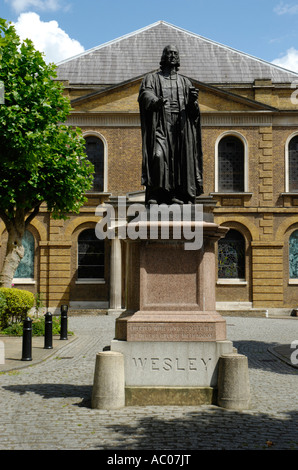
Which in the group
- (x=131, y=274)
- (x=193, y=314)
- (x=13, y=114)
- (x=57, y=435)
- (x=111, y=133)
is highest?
(x=111, y=133)

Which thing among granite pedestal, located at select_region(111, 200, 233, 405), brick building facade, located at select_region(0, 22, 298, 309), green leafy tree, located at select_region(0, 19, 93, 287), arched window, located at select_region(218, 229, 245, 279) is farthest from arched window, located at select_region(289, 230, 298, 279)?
granite pedestal, located at select_region(111, 200, 233, 405)

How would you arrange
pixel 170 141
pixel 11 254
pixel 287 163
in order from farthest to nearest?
pixel 287 163, pixel 11 254, pixel 170 141

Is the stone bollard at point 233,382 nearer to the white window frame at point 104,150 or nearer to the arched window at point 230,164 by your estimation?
the white window frame at point 104,150

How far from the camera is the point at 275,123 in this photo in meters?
26.4

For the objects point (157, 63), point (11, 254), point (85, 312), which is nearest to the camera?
point (11, 254)

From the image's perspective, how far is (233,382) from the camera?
20.9ft

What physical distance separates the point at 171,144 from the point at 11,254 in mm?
11811

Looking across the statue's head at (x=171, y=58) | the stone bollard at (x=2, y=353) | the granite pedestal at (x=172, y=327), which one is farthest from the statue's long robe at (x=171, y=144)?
the stone bollard at (x=2, y=353)

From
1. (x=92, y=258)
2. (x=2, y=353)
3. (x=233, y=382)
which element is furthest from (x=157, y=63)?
(x=233, y=382)

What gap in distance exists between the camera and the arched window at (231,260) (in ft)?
83.9

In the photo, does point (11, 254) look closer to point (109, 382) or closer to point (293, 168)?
point (109, 382)
